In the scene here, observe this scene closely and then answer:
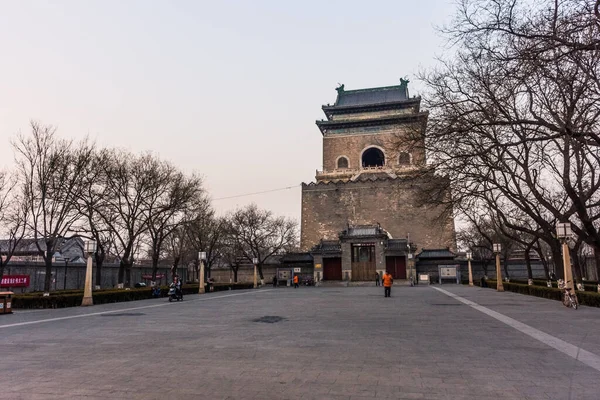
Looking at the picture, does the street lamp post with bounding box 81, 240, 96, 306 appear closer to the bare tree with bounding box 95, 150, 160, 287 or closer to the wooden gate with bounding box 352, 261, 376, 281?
the bare tree with bounding box 95, 150, 160, 287

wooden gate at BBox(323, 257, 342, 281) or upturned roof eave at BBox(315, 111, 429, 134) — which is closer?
wooden gate at BBox(323, 257, 342, 281)

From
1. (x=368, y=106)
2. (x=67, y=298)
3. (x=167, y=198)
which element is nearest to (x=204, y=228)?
(x=167, y=198)

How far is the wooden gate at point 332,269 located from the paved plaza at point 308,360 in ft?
113

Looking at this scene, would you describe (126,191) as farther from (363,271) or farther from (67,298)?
(363,271)

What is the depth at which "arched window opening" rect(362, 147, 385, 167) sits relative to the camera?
5771 cm

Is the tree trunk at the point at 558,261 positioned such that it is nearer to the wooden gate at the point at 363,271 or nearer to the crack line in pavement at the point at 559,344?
the crack line in pavement at the point at 559,344

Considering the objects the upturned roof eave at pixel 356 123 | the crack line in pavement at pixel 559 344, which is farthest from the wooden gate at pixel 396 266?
the crack line in pavement at pixel 559 344

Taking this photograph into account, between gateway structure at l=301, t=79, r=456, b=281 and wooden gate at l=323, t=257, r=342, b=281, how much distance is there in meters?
0.09

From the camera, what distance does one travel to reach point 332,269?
45781 mm

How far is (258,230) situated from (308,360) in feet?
136

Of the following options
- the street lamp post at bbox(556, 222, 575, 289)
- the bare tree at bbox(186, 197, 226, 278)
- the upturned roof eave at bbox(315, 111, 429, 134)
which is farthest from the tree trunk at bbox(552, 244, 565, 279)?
the upturned roof eave at bbox(315, 111, 429, 134)

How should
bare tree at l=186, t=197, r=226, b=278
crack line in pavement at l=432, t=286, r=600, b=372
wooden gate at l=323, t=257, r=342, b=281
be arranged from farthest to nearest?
wooden gate at l=323, t=257, r=342, b=281 → bare tree at l=186, t=197, r=226, b=278 → crack line in pavement at l=432, t=286, r=600, b=372

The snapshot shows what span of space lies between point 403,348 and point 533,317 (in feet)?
22.5

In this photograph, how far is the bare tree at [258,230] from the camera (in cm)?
4584
